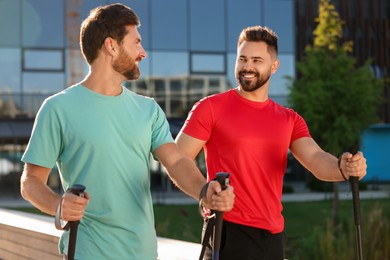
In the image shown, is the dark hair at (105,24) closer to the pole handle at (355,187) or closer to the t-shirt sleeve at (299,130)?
the pole handle at (355,187)

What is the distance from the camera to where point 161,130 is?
352 cm

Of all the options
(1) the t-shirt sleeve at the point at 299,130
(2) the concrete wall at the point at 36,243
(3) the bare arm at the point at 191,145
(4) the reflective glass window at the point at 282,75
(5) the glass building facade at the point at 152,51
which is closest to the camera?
(3) the bare arm at the point at 191,145

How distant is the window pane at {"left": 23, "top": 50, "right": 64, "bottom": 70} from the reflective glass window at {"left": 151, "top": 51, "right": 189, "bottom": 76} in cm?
363

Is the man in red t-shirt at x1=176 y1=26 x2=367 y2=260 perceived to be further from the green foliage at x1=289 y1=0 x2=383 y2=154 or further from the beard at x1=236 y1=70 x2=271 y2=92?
the green foliage at x1=289 y1=0 x2=383 y2=154

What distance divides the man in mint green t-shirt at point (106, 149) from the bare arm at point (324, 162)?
836 millimetres

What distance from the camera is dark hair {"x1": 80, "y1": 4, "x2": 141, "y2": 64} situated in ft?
11.1

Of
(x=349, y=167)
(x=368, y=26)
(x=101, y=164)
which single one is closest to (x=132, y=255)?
(x=101, y=164)

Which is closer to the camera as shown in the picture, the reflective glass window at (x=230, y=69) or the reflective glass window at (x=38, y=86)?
the reflective glass window at (x=38, y=86)

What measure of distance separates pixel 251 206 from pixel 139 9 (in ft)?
98.6

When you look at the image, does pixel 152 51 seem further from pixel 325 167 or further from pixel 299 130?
pixel 325 167

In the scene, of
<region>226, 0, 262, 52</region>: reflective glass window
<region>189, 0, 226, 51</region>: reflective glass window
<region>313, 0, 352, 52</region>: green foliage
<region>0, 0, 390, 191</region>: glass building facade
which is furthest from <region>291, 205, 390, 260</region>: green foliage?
<region>226, 0, 262, 52</region>: reflective glass window

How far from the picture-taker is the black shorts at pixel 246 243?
174 inches

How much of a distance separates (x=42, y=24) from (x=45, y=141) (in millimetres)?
30644

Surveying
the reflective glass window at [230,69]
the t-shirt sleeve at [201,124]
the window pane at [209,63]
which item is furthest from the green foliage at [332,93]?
the t-shirt sleeve at [201,124]
